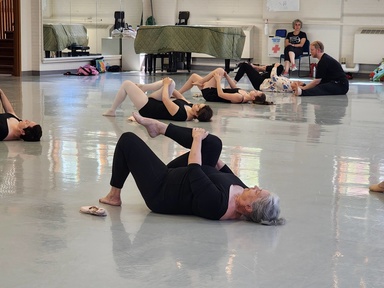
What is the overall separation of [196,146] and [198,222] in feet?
1.30

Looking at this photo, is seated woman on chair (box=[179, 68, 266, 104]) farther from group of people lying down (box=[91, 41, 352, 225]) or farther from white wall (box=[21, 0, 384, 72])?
white wall (box=[21, 0, 384, 72])

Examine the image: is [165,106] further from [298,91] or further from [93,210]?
[298,91]

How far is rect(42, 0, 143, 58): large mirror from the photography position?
15031mm

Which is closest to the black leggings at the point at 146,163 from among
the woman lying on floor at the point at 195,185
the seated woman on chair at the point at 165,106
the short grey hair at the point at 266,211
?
the woman lying on floor at the point at 195,185

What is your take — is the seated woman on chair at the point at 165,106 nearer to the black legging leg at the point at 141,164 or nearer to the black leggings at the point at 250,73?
the black legging leg at the point at 141,164

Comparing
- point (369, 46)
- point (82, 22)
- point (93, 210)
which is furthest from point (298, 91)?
point (93, 210)

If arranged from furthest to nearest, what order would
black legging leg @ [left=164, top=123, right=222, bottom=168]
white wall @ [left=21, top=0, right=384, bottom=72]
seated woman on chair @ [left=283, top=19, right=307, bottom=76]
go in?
white wall @ [left=21, top=0, right=384, bottom=72]
seated woman on chair @ [left=283, top=19, right=307, bottom=76]
black legging leg @ [left=164, top=123, right=222, bottom=168]

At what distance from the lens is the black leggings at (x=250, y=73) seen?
11.5 metres

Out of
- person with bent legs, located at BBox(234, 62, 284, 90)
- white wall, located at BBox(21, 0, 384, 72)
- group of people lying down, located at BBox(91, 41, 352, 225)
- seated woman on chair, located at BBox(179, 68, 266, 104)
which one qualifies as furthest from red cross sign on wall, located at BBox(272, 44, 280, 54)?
group of people lying down, located at BBox(91, 41, 352, 225)

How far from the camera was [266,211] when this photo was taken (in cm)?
354

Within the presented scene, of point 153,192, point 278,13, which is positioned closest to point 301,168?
point 153,192

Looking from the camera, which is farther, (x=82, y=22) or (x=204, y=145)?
(x=82, y=22)

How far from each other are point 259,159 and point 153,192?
76.2 inches

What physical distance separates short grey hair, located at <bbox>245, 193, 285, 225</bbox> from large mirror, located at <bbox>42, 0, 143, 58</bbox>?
Result: 1200cm
